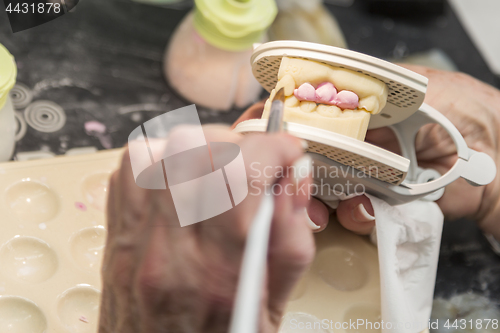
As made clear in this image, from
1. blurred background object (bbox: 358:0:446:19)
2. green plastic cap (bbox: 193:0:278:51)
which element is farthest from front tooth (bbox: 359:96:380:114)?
blurred background object (bbox: 358:0:446:19)

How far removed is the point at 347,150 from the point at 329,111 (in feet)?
0.11

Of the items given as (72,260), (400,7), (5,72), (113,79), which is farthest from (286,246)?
(400,7)

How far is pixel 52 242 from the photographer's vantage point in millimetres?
417

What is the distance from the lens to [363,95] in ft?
1.14

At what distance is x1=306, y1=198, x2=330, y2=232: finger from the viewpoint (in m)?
0.46

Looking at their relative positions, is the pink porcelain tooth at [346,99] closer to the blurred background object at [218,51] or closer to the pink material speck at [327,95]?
the pink material speck at [327,95]

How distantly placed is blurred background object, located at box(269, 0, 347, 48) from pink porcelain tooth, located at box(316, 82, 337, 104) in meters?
0.37

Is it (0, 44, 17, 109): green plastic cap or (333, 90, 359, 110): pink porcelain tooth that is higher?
(333, 90, 359, 110): pink porcelain tooth

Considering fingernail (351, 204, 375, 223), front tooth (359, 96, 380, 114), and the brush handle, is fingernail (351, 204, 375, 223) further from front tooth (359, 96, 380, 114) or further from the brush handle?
the brush handle

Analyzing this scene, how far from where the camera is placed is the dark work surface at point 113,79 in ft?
1.94

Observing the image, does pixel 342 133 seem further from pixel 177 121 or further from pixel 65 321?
pixel 65 321

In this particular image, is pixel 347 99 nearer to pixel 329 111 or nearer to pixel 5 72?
pixel 329 111

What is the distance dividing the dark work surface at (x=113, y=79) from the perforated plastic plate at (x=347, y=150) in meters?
0.30

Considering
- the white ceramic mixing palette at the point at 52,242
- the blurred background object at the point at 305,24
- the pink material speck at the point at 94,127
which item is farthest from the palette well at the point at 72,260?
the blurred background object at the point at 305,24
